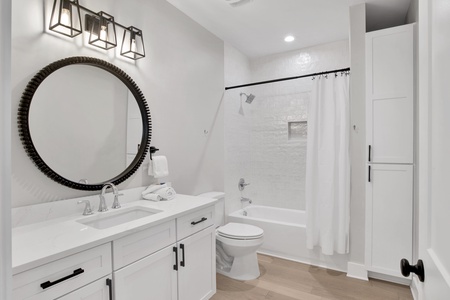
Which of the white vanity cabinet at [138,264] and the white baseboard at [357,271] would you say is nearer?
the white vanity cabinet at [138,264]

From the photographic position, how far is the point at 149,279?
1498mm

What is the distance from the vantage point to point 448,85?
0.55m

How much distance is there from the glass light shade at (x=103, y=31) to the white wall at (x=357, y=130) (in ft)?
7.17

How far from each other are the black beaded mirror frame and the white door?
1.86 metres

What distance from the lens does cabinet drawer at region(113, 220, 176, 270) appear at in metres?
1.33

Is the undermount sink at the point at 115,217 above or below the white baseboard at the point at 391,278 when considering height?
above

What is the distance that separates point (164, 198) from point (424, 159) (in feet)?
5.75

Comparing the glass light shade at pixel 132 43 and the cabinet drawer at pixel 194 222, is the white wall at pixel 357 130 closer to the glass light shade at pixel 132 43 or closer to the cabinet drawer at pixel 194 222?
the cabinet drawer at pixel 194 222

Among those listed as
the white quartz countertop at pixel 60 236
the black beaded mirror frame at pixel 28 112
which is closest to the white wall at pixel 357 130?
the white quartz countertop at pixel 60 236

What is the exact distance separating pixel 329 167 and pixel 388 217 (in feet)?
2.22

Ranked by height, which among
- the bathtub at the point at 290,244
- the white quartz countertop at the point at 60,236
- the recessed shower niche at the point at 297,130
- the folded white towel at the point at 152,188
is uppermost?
the recessed shower niche at the point at 297,130

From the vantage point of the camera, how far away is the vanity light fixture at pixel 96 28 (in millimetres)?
1558

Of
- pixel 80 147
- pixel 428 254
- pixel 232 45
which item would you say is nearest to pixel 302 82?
pixel 232 45

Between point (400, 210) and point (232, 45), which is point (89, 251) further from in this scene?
point (232, 45)
